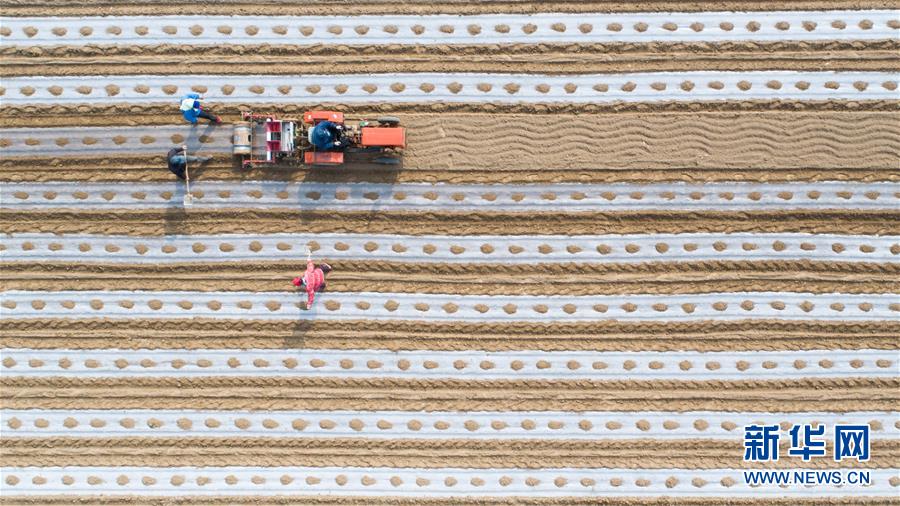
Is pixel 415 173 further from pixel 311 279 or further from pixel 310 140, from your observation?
pixel 311 279

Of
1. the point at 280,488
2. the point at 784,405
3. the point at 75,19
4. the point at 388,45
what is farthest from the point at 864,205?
the point at 75,19

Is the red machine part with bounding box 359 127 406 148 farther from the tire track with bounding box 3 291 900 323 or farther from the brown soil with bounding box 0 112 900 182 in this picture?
the tire track with bounding box 3 291 900 323

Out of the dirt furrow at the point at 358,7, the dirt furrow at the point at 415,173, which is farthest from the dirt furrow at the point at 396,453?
the dirt furrow at the point at 358,7

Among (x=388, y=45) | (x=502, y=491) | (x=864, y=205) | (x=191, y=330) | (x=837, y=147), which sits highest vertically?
(x=388, y=45)

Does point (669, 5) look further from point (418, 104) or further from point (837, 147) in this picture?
point (418, 104)

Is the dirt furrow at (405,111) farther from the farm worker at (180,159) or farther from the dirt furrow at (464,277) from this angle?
the dirt furrow at (464,277)

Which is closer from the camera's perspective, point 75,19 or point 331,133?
point 331,133
